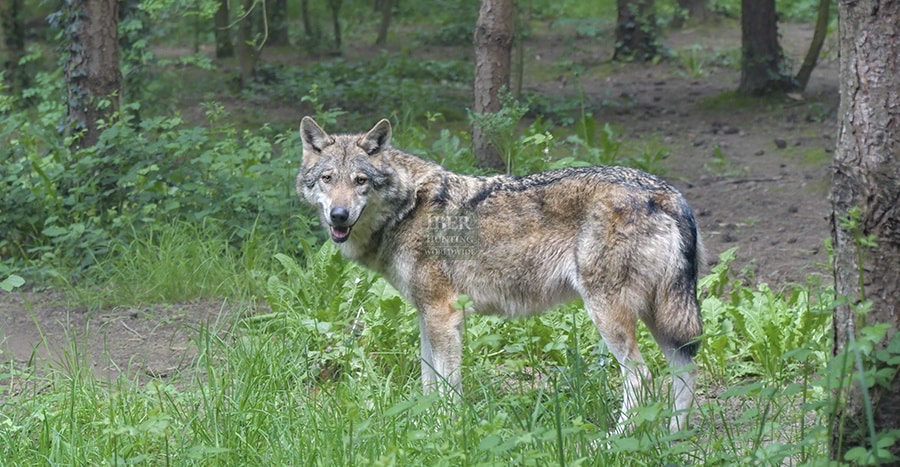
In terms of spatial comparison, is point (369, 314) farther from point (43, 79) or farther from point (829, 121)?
point (829, 121)

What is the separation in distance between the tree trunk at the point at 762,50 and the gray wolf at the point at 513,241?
27.1 feet

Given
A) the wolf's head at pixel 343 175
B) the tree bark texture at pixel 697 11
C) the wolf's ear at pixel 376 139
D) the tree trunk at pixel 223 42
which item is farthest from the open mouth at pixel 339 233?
the tree bark texture at pixel 697 11

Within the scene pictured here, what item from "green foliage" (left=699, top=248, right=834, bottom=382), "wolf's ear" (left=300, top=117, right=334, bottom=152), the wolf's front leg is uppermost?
"wolf's ear" (left=300, top=117, right=334, bottom=152)

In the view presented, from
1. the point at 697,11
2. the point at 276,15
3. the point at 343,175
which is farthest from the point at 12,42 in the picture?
the point at 697,11

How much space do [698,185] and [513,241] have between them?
4910mm

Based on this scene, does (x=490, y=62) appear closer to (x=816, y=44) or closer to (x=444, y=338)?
(x=444, y=338)

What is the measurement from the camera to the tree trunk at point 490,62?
844 centimetres

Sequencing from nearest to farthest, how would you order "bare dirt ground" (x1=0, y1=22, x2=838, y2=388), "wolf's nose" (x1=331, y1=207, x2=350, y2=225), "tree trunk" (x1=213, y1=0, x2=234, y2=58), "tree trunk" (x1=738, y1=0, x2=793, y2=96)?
"wolf's nose" (x1=331, y1=207, x2=350, y2=225), "bare dirt ground" (x1=0, y1=22, x2=838, y2=388), "tree trunk" (x1=738, y1=0, x2=793, y2=96), "tree trunk" (x1=213, y1=0, x2=234, y2=58)

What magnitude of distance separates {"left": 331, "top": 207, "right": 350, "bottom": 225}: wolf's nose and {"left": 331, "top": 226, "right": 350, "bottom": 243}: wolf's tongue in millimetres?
50

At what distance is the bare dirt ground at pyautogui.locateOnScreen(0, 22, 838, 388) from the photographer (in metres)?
6.02

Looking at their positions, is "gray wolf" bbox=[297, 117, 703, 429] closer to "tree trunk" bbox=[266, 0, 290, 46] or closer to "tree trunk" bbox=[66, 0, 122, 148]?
"tree trunk" bbox=[66, 0, 122, 148]

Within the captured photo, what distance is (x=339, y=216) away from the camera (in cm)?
493

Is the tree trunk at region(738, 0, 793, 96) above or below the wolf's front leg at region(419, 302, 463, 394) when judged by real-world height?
above

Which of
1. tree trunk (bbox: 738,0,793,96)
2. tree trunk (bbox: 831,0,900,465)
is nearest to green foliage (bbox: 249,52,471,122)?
tree trunk (bbox: 738,0,793,96)
